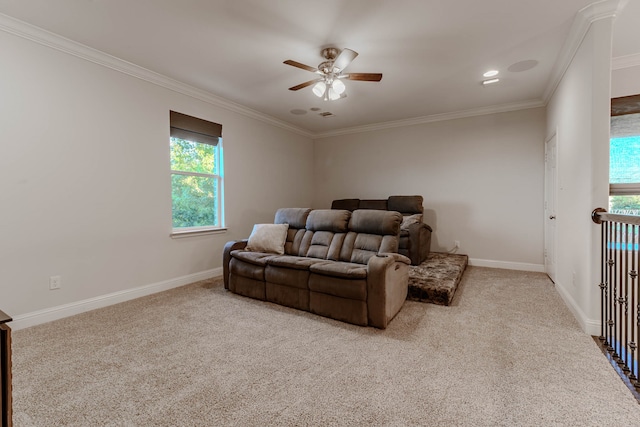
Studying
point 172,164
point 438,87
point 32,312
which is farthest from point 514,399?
point 172,164

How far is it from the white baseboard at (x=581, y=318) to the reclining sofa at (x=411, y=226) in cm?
163

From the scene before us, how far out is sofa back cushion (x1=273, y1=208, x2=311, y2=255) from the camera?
12.3 ft

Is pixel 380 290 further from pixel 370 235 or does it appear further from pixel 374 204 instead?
pixel 374 204

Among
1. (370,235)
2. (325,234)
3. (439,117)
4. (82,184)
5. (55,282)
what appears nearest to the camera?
(55,282)

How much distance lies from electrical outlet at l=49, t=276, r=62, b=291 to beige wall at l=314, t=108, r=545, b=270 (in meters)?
4.72

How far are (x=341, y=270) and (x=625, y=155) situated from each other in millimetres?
3673

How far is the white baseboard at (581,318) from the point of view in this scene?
235 centimetres

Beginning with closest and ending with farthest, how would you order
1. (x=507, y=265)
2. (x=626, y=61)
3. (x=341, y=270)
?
1. (x=341, y=270)
2. (x=626, y=61)
3. (x=507, y=265)

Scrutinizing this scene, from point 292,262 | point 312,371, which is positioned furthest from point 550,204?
point 312,371

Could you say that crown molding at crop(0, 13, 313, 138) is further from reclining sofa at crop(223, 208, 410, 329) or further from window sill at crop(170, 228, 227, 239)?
reclining sofa at crop(223, 208, 410, 329)

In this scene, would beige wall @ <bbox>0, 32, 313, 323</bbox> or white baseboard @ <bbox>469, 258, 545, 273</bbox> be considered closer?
beige wall @ <bbox>0, 32, 313, 323</bbox>

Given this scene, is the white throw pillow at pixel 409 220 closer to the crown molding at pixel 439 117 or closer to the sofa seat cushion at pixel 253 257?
the crown molding at pixel 439 117

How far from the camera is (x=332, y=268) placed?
2.71 metres

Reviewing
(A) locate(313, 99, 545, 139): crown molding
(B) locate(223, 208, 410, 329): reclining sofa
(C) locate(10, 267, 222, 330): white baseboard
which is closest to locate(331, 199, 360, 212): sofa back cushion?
(A) locate(313, 99, 545, 139): crown molding
